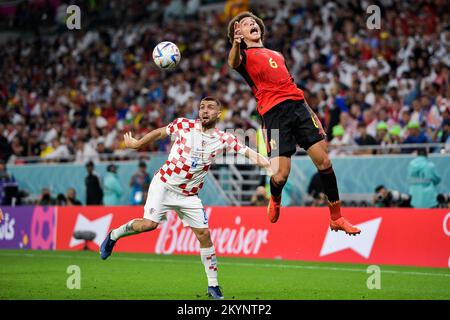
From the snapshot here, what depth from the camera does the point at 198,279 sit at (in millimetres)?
13211

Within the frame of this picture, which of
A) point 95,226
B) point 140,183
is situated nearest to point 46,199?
point 95,226

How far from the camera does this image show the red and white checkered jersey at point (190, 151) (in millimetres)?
11055

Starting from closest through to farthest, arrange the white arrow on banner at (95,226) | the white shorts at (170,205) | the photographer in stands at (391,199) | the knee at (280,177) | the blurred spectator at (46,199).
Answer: the knee at (280,177)
the white shorts at (170,205)
the photographer in stands at (391,199)
the white arrow on banner at (95,226)
the blurred spectator at (46,199)

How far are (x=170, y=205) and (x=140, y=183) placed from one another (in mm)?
10425

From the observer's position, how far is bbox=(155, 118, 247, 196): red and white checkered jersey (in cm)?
1105

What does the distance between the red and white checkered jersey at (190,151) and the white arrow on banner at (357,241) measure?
19.8 feet

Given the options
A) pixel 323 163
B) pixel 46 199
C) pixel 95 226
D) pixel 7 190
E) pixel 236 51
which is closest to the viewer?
pixel 236 51

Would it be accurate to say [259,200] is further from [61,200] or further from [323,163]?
[323,163]

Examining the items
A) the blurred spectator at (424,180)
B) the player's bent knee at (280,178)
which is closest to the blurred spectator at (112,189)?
the blurred spectator at (424,180)

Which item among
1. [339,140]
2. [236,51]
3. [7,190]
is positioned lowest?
[7,190]

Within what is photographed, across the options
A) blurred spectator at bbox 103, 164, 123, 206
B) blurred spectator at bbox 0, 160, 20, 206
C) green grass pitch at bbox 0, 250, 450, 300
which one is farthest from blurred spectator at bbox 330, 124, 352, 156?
blurred spectator at bbox 0, 160, 20, 206

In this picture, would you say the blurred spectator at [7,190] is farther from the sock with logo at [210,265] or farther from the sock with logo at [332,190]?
the sock with logo at [332,190]

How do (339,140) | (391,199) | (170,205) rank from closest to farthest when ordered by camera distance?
(170,205) < (391,199) < (339,140)

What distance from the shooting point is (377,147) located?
18297 millimetres
